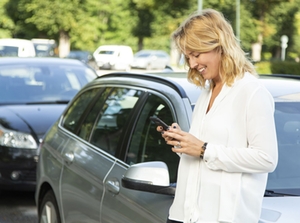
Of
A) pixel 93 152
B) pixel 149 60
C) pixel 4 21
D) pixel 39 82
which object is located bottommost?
pixel 149 60

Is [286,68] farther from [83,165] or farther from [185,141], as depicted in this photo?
[185,141]

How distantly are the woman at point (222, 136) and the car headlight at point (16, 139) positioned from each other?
5047 millimetres

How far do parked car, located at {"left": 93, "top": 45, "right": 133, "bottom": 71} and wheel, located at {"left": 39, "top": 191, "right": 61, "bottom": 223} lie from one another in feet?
147

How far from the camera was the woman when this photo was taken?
8.93 ft

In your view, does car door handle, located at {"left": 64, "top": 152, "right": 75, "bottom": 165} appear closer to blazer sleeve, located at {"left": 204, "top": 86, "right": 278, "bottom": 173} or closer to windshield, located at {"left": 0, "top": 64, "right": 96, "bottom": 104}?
blazer sleeve, located at {"left": 204, "top": 86, "right": 278, "bottom": 173}

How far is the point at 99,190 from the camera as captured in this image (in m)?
4.21

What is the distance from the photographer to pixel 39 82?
30.7ft

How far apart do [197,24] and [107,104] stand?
2.13 meters

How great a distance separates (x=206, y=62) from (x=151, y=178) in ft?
2.01

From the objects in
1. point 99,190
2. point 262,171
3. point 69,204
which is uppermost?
point 262,171

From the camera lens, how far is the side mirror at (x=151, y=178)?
318 cm

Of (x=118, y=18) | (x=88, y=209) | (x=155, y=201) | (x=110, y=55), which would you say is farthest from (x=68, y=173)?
(x=118, y=18)

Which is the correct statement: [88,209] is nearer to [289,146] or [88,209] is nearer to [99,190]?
[99,190]

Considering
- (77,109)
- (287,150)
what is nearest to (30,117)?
(77,109)
